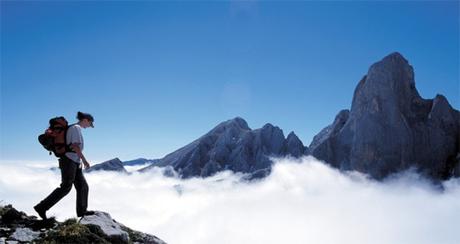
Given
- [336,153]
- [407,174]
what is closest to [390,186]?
[407,174]

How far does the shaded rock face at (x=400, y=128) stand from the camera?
111812mm

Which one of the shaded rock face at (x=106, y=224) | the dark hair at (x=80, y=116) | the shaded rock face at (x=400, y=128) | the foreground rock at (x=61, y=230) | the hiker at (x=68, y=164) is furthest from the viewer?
the shaded rock face at (x=400, y=128)

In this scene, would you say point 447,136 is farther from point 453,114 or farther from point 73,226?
point 73,226

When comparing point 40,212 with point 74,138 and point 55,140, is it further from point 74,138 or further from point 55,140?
point 74,138

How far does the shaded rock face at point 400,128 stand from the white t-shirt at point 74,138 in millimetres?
112991

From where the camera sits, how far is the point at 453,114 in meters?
113

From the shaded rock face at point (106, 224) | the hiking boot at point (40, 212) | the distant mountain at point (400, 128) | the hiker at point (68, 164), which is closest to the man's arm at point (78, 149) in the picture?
the hiker at point (68, 164)

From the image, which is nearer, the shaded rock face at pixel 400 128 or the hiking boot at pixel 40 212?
the hiking boot at pixel 40 212

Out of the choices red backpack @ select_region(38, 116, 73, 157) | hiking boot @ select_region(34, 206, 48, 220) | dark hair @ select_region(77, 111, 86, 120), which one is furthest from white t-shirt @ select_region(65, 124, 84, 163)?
hiking boot @ select_region(34, 206, 48, 220)

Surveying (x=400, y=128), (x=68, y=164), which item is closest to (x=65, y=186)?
(x=68, y=164)

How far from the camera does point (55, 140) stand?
11750 millimetres

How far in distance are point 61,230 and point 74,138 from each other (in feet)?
9.53

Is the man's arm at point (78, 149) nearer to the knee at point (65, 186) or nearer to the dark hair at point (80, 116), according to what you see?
the knee at point (65, 186)

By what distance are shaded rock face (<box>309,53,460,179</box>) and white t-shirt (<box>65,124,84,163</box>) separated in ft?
371
